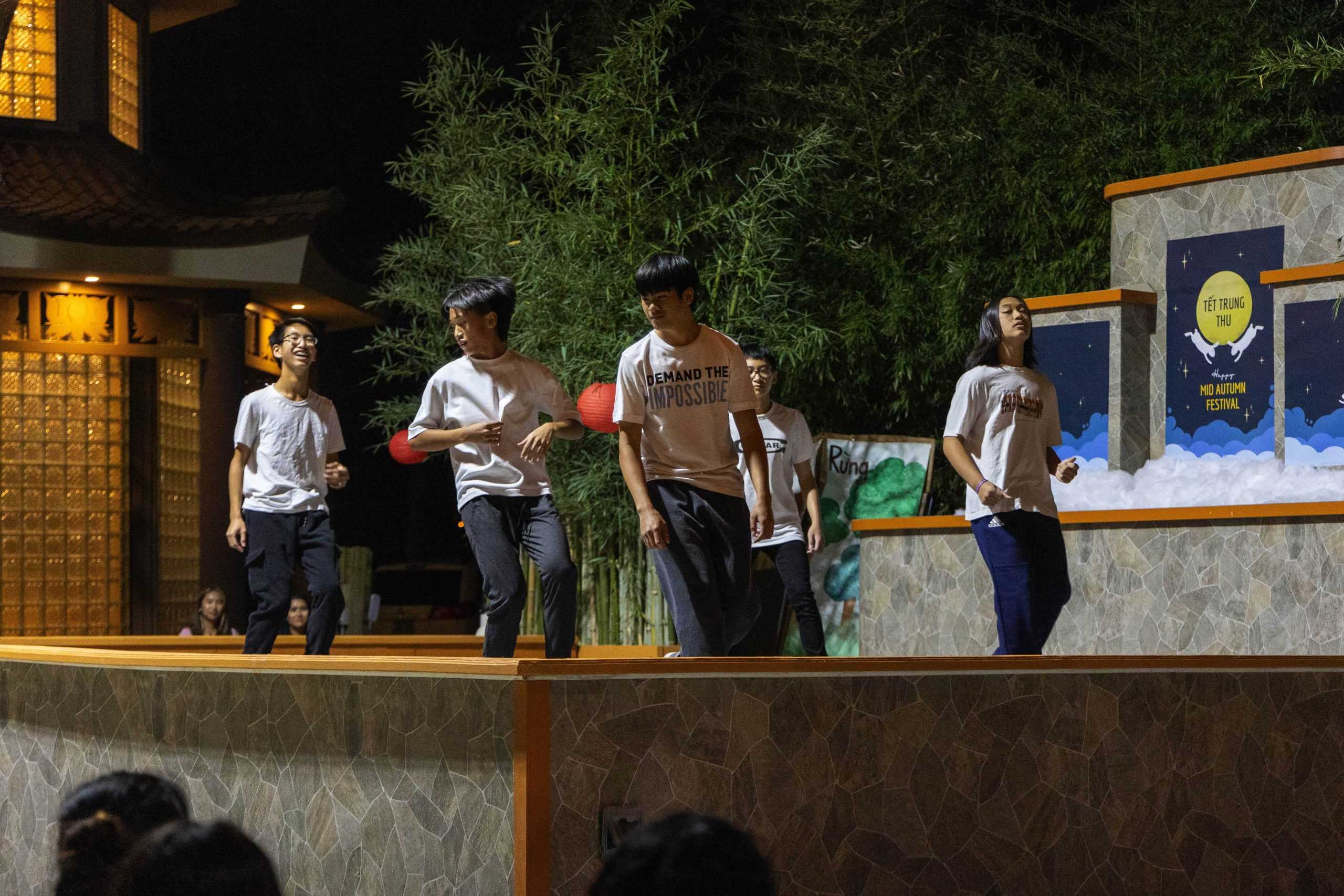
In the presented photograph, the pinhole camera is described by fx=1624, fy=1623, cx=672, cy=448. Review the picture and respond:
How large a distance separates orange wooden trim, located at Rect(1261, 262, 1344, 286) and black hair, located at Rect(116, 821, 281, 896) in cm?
817

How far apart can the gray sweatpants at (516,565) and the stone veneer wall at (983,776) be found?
1.05 m

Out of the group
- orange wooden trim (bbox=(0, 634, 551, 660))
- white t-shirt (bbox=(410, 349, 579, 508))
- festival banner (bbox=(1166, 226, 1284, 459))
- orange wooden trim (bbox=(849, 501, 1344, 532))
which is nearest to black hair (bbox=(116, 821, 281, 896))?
white t-shirt (bbox=(410, 349, 579, 508))

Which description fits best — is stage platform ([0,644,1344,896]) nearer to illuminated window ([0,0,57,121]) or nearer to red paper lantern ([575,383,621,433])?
red paper lantern ([575,383,621,433])

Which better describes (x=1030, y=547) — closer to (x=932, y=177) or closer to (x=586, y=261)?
(x=586, y=261)

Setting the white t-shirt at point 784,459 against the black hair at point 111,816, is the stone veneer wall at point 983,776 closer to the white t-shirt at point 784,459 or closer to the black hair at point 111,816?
the black hair at point 111,816

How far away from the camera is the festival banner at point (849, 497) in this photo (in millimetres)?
10547

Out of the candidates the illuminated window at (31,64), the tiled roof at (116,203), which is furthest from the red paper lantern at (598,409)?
the illuminated window at (31,64)

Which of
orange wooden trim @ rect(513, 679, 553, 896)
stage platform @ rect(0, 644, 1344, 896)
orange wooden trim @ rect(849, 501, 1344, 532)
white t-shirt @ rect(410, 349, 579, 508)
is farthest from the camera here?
orange wooden trim @ rect(849, 501, 1344, 532)

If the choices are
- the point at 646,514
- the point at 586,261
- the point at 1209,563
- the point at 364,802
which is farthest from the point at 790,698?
the point at 586,261

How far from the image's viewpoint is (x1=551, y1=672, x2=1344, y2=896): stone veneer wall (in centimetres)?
400

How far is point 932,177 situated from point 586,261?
3.15 metres

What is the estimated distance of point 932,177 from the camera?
12727mm

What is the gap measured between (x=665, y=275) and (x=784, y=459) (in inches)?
102

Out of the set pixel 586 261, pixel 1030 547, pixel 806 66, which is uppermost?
pixel 806 66
